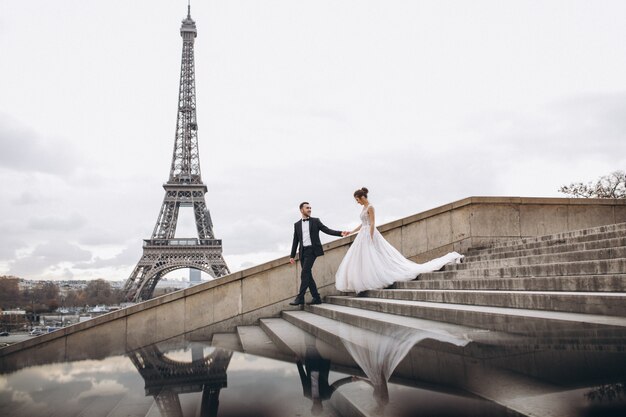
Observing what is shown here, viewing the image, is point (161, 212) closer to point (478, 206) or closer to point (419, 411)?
point (478, 206)

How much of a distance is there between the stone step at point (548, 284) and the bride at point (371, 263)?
118cm

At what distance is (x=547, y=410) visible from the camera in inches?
78.6

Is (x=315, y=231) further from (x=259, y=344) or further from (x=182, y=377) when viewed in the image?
(x=182, y=377)

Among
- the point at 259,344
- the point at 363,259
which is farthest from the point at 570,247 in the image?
the point at 259,344

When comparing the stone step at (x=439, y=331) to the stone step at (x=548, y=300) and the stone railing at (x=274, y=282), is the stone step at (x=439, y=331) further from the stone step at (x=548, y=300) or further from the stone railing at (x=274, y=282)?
the stone railing at (x=274, y=282)

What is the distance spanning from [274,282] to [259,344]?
9.87 ft

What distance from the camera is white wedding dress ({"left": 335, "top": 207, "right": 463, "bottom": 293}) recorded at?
789cm

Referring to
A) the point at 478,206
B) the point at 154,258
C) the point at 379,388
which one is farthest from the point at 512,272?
the point at 154,258

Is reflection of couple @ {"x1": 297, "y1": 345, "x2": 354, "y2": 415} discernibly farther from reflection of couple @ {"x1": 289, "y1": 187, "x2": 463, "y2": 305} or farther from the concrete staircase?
reflection of couple @ {"x1": 289, "y1": 187, "x2": 463, "y2": 305}

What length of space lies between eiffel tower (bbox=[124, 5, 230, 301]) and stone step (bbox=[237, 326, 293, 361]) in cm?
3505

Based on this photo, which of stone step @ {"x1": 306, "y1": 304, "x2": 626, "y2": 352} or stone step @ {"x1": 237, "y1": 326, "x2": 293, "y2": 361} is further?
stone step @ {"x1": 237, "y1": 326, "x2": 293, "y2": 361}

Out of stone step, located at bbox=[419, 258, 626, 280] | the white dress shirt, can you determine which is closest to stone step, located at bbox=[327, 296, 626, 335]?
stone step, located at bbox=[419, 258, 626, 280]

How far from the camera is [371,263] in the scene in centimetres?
801

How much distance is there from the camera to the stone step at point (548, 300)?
3.31 metres
